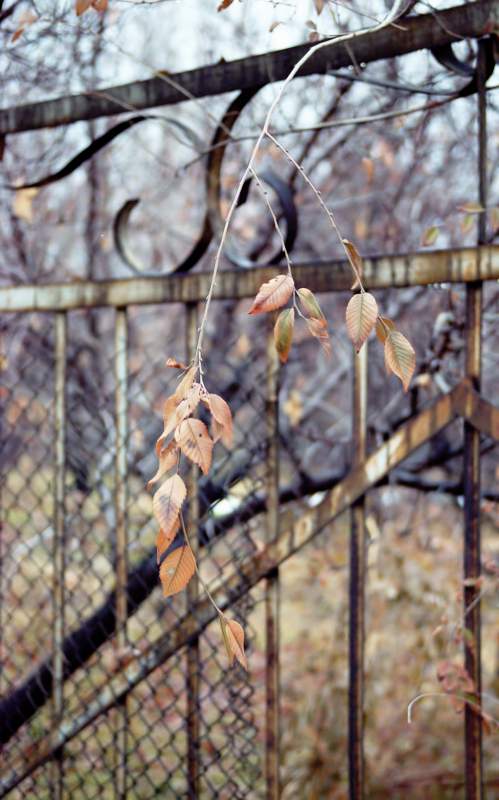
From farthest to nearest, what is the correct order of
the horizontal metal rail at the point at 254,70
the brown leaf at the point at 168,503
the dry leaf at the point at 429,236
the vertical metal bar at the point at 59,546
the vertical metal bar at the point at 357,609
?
the vertical metal bar at the point at 59,546 → the dry leaf at the point at 429,236 → the vertical metal bar at the point at 357,609 → the horizontal metal rail at the point at 254,70 → the brown leaf at the point at 168,503

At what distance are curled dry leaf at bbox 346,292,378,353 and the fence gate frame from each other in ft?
2.02

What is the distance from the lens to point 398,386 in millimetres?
3043

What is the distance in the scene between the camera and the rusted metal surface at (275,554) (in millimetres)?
1582

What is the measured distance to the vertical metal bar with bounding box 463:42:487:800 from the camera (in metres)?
1.51

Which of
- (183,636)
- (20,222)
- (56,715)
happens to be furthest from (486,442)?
(20,222)

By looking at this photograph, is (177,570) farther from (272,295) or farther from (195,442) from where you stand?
(272,295)

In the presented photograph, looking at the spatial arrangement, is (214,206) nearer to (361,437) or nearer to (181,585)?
(361,437)

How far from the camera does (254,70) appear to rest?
1622 millimetres

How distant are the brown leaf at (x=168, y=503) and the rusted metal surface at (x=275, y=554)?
73cm

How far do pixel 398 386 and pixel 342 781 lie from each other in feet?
6.40

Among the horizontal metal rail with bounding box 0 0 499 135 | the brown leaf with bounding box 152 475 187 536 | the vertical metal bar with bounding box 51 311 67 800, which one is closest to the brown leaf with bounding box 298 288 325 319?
the brown leaf with bounding box 152 475 187 536

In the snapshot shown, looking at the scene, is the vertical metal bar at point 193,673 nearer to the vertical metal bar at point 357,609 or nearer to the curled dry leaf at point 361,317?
the vertical metal bar at point 357,609

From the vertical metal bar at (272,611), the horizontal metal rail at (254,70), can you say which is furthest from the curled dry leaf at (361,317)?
the vertical metal bar at (272,611)

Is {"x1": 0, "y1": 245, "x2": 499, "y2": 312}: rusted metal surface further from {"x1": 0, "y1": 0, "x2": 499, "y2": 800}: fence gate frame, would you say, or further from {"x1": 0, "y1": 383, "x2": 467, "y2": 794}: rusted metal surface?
{"x1": 0, "y1": 383, "x2": 467, "y2": 794}: rusted metal surface
